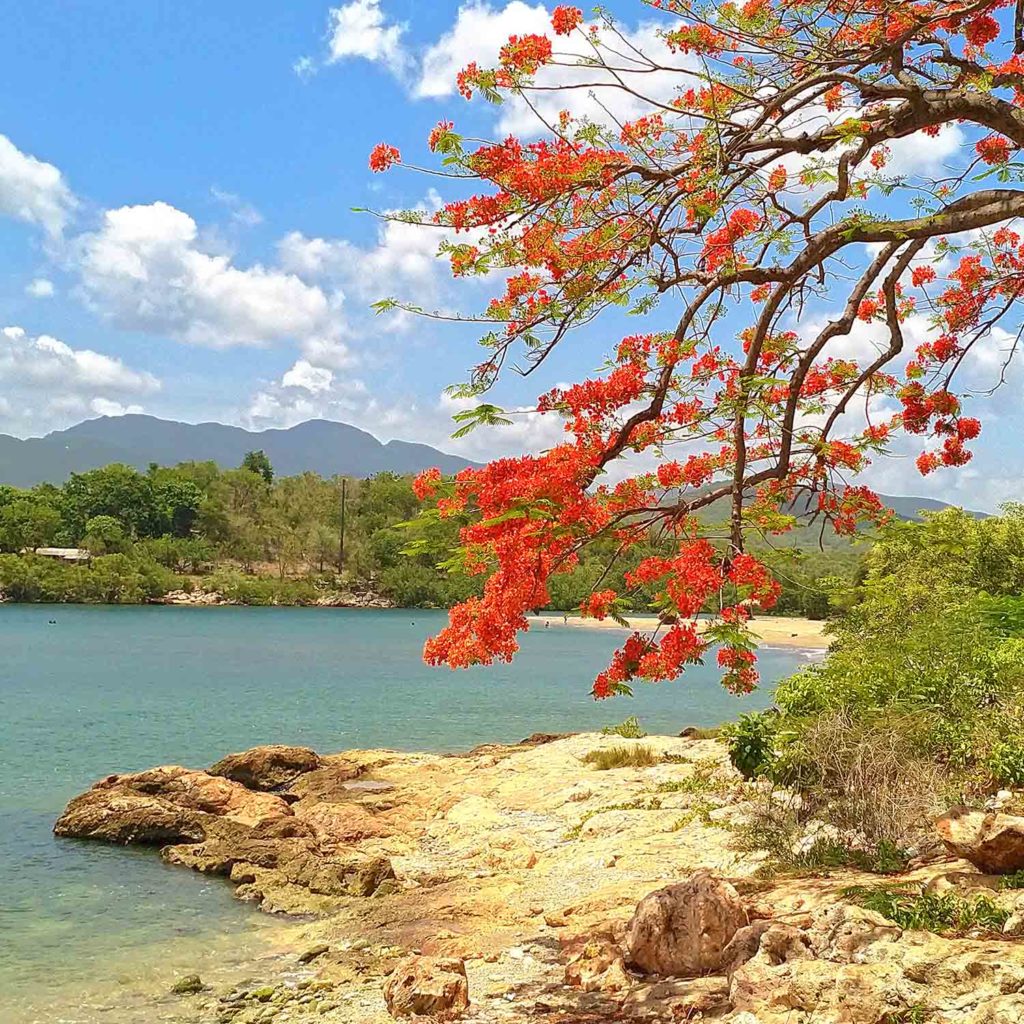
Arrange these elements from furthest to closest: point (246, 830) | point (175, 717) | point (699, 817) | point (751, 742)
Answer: point (175, 717), point (246, 830), point (699, 817), point (751, 742)

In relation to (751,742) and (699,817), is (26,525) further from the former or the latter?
(751,742)

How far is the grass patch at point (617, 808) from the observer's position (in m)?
13.7

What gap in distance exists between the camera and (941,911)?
6441mm

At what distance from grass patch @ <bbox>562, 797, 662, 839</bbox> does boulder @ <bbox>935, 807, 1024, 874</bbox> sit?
257 inches

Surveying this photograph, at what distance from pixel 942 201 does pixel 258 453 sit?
12852 cm

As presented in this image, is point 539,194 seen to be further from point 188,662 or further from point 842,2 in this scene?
point 188,662

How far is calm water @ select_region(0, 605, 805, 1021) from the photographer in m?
11.7

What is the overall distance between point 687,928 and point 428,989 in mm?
2111

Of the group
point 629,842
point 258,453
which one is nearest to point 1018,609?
point 629,842

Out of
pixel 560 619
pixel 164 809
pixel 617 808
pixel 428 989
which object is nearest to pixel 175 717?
pixel 164 809

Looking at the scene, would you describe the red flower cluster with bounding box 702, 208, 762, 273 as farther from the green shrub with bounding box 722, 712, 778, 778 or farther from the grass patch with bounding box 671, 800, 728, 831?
the grass patch with bounding box 671, 800, 728, 831

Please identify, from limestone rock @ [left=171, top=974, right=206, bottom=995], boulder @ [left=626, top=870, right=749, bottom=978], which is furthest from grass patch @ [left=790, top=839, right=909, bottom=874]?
limestone rock @ [left=171, top=974, right=206, bottom=995]

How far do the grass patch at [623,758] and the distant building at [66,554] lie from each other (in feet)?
280

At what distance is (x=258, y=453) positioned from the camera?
13050 centimetres
